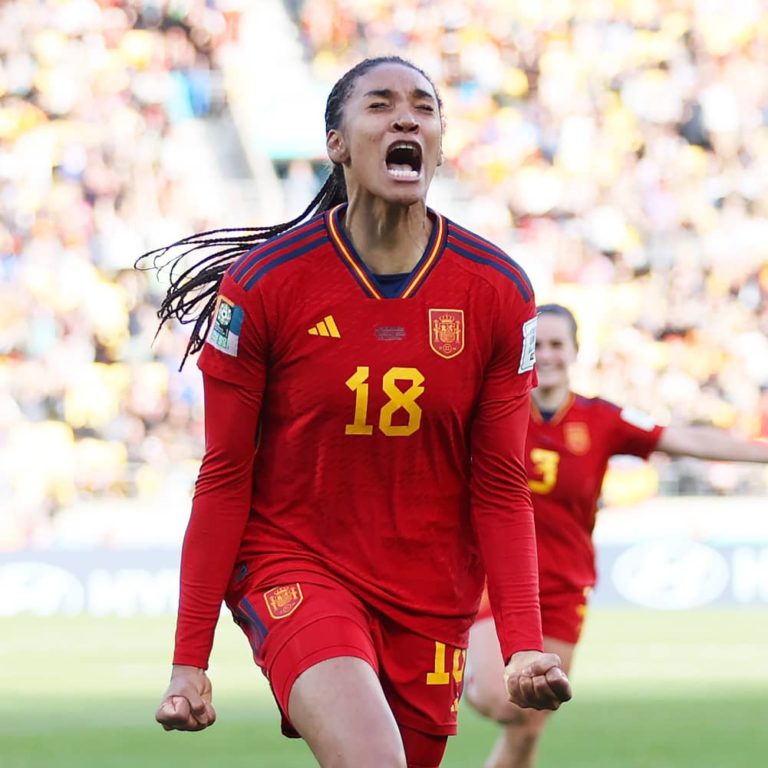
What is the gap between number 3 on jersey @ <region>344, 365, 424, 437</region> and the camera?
446 cm

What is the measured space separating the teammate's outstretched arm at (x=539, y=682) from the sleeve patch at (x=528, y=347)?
761 millimetres

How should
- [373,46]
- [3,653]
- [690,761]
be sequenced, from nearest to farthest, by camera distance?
1. [690,761]
2. [3,653]
3. [373,46]

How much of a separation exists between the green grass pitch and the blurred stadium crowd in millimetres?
1948

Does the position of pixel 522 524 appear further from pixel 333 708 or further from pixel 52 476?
pixel 52 476

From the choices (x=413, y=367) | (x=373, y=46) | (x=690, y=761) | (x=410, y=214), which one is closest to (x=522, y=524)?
(x=413, y=367)

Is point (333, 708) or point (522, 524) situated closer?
point (333, 708)

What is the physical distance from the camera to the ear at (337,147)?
15.6ft

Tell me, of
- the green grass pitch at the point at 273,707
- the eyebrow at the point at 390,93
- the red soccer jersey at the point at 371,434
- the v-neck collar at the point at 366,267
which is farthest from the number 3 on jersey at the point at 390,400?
the green grass pitch at the point at 273,707

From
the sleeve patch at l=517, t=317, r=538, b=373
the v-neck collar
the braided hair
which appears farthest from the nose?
the sleeve patch at l=517, t=317, r=538, b=373

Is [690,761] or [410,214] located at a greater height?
[410,214]

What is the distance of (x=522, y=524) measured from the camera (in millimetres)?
4621

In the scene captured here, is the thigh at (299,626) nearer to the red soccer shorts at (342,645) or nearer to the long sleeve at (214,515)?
the red soccer shorts at (342,645)

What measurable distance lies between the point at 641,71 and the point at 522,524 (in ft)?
57.3

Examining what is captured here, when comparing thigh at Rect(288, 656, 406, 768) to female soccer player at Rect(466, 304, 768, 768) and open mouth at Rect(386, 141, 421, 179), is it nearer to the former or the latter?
open mouth at Rect(386, 141, 421, 179)
